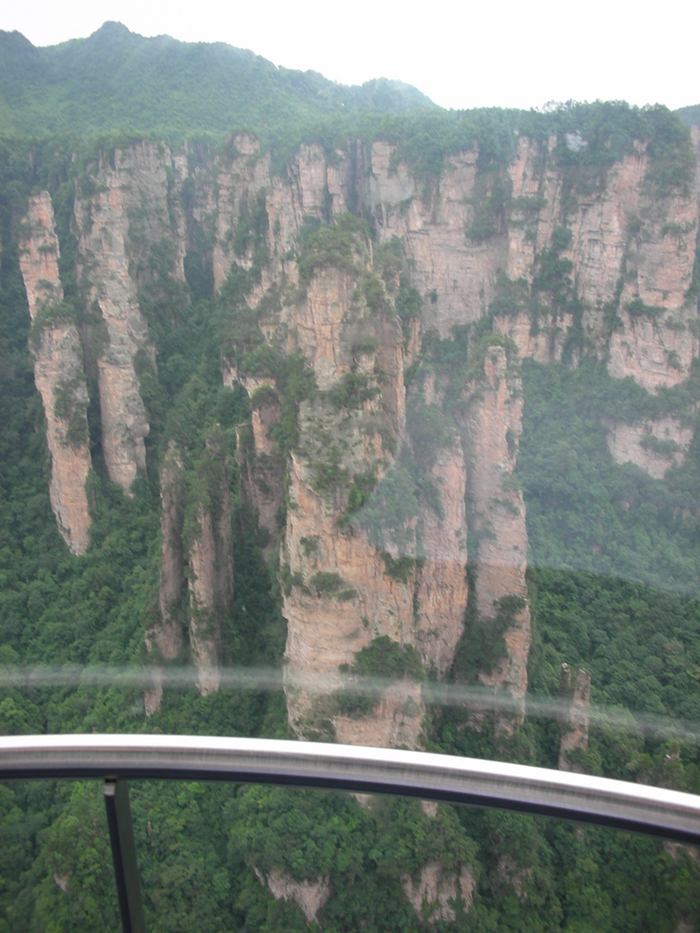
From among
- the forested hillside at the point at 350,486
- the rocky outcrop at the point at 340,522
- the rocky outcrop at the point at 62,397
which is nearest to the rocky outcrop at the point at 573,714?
the forested hillside at the point at 350,486

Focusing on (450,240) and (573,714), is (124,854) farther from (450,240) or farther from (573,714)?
(450,240)

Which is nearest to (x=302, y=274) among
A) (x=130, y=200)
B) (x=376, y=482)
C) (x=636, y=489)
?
(x=376, y=482)

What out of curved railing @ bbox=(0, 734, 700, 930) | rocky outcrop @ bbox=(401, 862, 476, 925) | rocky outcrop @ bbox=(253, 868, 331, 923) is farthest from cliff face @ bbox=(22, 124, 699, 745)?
curved railing @ bbox=(0, 734, 700, 930)

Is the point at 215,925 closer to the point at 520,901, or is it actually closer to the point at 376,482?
the point at 520,901

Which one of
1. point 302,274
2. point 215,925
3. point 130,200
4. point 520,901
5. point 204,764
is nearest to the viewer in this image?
point 204,764

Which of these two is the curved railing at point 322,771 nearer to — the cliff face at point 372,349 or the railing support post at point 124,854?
the railing support post at point 124,854

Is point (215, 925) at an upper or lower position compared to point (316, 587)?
upper

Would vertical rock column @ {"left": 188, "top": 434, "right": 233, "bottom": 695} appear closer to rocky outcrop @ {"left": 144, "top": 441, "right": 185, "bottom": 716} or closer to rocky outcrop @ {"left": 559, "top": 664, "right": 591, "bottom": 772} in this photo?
rocky outcrop @ {"left": 144, "top": 441, "right": 185, "bottom": 716}
